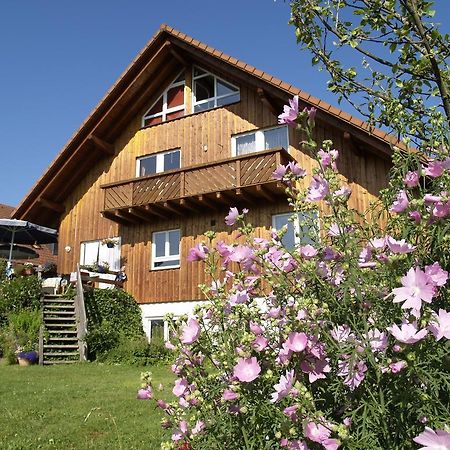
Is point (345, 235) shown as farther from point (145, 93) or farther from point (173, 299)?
point (145, 93)

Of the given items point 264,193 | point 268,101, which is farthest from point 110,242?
point 268,101

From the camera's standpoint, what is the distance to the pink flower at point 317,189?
77.7 inches

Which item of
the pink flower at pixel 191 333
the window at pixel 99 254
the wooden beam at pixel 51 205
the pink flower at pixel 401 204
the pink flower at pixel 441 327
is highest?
the wooden beam at pixel 51 205

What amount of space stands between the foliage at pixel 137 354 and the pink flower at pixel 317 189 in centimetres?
1092

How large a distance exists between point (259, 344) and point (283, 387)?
0.76 ft

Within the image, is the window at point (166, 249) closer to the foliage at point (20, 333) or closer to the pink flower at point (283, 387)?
the foliage at point (20, 333)

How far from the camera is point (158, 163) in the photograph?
56.5 feet

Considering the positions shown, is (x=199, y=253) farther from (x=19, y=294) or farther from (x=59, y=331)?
(x=19, y=294)

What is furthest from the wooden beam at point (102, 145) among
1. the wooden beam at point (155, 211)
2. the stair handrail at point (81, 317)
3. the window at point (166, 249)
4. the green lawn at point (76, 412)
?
the green lawn at point (76, 412)

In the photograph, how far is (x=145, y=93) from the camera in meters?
17.5

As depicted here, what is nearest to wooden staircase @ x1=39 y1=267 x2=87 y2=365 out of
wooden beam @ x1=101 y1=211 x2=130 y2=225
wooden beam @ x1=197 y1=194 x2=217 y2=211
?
wooden beam @ x1=101 y1=211 x2=130 y2=225

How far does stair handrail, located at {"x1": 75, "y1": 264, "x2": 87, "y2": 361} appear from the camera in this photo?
12.9 metres

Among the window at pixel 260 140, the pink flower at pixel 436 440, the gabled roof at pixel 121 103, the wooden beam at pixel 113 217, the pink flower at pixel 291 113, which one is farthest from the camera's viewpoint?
the wooden beam at pixel 113 217

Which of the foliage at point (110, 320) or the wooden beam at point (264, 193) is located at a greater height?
the wooden beam at point (264, 193)
